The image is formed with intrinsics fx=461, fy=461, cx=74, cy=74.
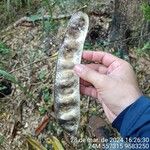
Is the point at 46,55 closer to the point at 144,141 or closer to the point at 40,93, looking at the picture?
the point at 40,93

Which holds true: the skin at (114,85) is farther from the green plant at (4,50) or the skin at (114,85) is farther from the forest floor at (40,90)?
the green plant at (4,50)

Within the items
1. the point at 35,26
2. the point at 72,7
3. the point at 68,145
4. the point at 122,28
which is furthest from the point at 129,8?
the point at 68,145

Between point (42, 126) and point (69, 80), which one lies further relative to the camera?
point (42, 126)

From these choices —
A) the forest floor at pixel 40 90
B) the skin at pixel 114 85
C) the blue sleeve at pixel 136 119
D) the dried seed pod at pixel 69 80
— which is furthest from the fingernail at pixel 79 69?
the forest floor at pixel 40 90

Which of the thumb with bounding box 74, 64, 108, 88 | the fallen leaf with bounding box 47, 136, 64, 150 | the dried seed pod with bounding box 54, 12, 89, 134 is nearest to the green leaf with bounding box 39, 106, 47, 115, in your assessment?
the fallen leaf with bounding box 47, 136, 64, 150

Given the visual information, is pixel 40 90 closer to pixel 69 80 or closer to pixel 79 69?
pixel 69 80

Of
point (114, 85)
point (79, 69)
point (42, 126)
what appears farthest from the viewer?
point (42, 126)

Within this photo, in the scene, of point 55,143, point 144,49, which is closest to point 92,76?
point 55,143
